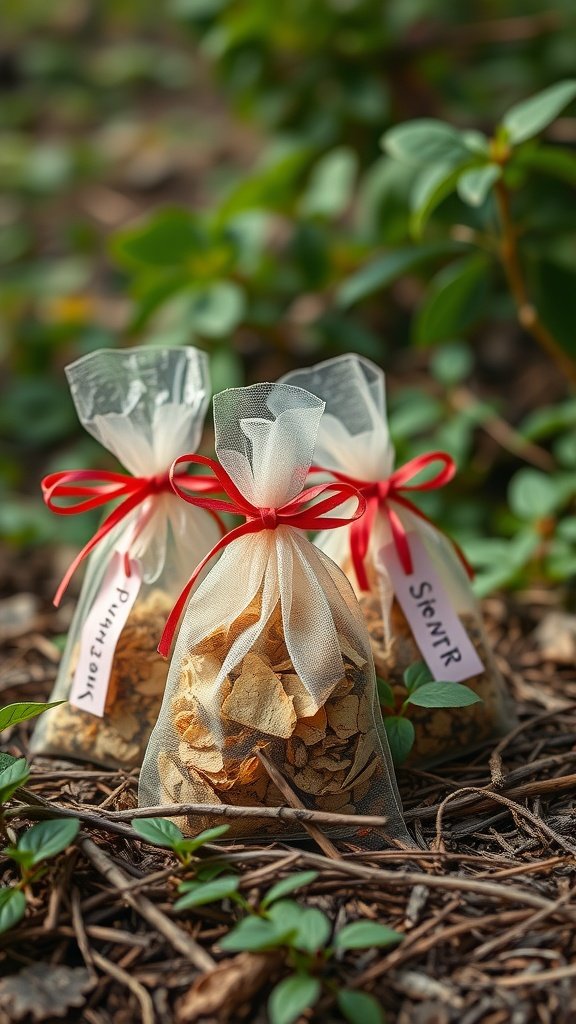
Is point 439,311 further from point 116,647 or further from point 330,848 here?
point 330,848

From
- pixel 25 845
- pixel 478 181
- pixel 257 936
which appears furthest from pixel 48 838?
pixel 478 181

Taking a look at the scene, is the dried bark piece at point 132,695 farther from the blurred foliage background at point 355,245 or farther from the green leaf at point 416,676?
the blurred foliage background at point 355,245

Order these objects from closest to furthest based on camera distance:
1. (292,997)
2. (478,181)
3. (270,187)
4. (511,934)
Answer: (292,997)
(511,934)
(478,181)
(270,187)

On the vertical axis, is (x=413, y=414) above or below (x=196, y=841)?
below

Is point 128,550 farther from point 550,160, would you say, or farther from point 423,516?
point 550,160

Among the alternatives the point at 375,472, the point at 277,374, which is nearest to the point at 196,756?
the point at 375,472

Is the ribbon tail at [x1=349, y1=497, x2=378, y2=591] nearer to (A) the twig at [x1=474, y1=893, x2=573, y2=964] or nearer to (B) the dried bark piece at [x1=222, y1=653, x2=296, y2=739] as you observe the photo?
(B) the dried bark piece at [x1=222, y1=653, x2=296, y2=739]

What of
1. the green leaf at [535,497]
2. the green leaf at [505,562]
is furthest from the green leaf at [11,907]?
the green leaf at [535,497]
